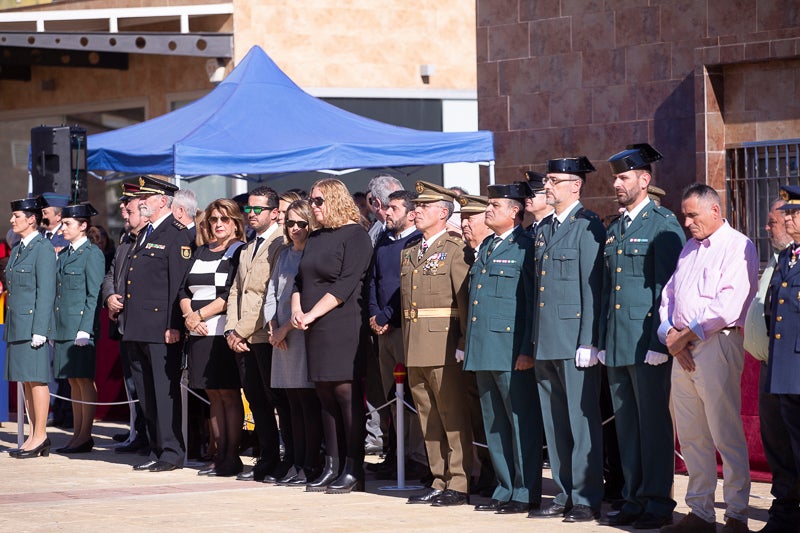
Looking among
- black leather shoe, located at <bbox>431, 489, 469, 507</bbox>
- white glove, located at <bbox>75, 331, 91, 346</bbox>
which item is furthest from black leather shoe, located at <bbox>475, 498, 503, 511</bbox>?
white glove, located at <bbox>75, 331, 91, 346</bbox>

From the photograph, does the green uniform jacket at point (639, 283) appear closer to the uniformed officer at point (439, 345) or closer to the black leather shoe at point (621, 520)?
the black leather shoe at point (621, 520)

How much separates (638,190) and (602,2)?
678 cm

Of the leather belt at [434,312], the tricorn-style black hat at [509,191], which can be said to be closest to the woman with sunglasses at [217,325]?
the leather belt at [434,312]

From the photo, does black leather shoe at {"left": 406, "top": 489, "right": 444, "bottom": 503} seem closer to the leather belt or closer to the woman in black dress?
the woman in black dress

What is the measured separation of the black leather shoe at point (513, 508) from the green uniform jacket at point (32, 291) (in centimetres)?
507

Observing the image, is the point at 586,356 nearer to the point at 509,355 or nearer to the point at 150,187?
the point at 509,355

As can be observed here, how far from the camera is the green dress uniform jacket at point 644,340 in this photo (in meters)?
8.27

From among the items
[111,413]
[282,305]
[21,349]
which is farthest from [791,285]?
[111,413]

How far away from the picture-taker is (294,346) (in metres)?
10.3

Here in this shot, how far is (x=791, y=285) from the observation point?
25.1ft

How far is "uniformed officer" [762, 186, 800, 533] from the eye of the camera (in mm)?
7609

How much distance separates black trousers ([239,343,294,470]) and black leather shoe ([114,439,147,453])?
6.92 ft

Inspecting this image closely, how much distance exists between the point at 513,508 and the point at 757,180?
5975 millimetres

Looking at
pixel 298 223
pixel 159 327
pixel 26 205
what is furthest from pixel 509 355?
pixel 26 205
